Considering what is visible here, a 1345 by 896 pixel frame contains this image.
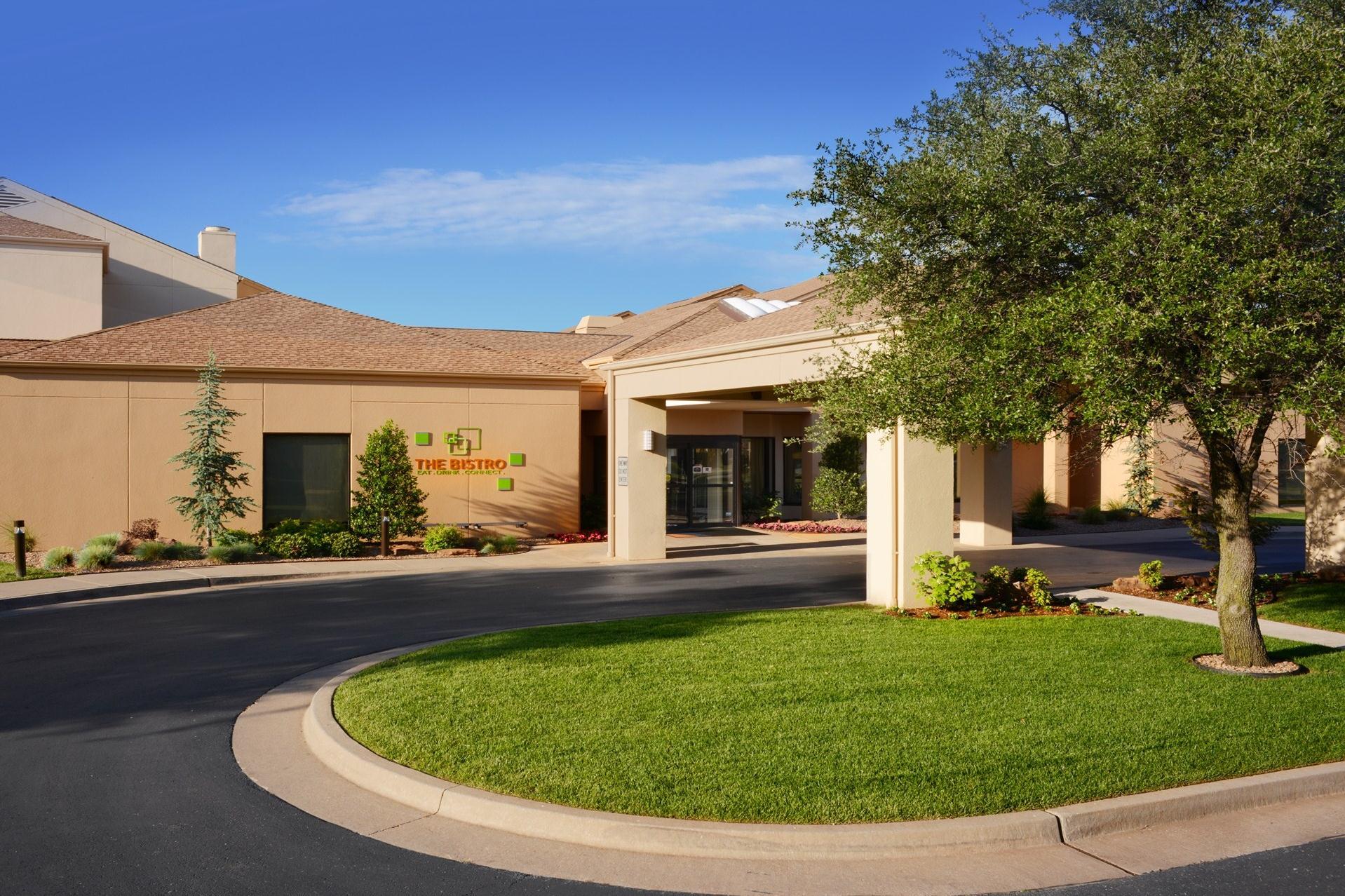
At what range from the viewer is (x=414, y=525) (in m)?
23.0

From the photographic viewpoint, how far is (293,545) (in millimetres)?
21062

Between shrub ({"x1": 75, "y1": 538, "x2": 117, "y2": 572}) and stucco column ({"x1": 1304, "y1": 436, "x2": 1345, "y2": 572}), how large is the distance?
1936 cm

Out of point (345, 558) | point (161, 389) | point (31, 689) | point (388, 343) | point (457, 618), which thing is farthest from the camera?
point (388, 343)

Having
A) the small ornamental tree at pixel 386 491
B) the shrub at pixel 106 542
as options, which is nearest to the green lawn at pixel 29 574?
the shrub at pixel 106 542

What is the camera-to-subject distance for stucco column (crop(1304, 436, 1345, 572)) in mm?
15555

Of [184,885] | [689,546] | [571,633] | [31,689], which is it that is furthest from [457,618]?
[689,546]

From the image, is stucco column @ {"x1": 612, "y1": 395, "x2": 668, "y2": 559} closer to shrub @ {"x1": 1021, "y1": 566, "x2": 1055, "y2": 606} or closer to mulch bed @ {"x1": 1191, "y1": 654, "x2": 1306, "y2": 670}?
shrub @ {"x1": 1021, "y1": 566, "x2": 1055, "y2": 606}

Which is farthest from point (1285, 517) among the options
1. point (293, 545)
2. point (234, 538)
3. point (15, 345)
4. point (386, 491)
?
point (15, 345)

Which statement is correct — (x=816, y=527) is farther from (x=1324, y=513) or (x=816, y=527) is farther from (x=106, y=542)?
(x=106, y=542)

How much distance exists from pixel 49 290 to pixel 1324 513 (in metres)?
28.5

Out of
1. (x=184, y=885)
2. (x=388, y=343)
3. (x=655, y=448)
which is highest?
(x=388, y=343)

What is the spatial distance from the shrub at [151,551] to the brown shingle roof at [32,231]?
1198 cm

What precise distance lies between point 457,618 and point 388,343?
13.3 meters

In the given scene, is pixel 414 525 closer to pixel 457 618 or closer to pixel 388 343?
pixel 388 343
